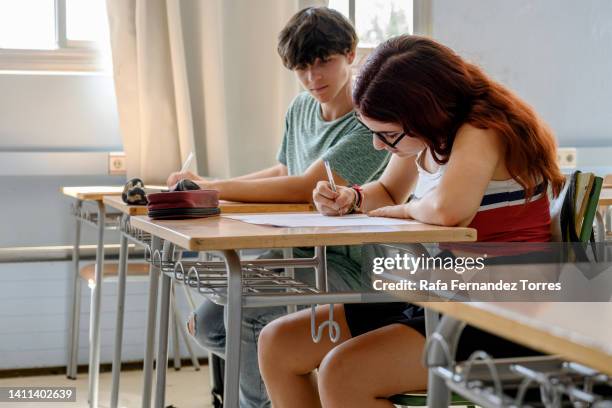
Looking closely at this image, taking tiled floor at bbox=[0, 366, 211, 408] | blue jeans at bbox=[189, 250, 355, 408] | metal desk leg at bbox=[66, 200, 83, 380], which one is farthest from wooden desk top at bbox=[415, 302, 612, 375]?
metal desk leg at bbox=[66, 200, 83, 380]

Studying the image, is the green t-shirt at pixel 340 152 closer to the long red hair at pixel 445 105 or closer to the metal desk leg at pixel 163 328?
the metal desk leg at pixel 163 328

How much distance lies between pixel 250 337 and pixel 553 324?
5.21ft

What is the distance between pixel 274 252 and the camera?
2.68 metres

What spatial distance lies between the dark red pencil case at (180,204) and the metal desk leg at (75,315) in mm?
1855

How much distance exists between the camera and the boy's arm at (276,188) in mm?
2383

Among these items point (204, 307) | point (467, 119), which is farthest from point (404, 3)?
point (467, 119)

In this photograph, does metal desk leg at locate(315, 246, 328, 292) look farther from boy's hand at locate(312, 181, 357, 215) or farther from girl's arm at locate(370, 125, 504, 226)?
girl's arm at locate(370, 125, 504, 226)

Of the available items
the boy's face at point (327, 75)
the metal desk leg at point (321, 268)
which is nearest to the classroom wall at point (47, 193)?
the boy's face at point (327, 75)

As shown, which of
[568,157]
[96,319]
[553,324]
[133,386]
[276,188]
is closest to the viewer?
[553,324]

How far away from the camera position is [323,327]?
1762mm

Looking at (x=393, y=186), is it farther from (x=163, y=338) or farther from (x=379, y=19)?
(x=379, y=19)

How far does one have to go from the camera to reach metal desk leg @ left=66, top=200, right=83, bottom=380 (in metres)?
3.69

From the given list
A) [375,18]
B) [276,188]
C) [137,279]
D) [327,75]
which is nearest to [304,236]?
[276,188]

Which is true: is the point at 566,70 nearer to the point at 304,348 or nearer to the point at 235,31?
the point at 235,31
